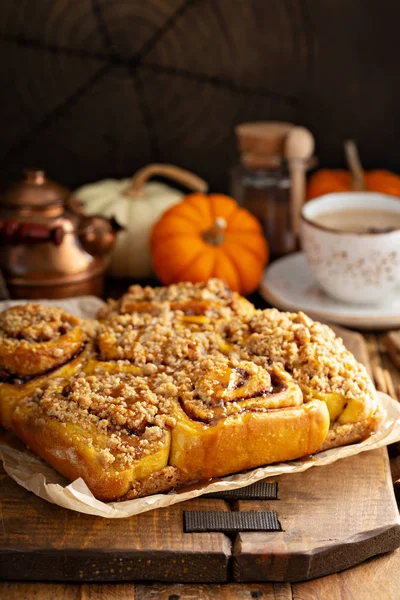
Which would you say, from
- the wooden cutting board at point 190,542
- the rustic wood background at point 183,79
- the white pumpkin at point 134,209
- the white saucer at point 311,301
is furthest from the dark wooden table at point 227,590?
the rustic wood background at point 183,79

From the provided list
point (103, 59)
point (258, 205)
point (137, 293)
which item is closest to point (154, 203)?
point (258, 205)

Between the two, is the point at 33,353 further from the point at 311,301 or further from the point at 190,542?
the point at 311,301

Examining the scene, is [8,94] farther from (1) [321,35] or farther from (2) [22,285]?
(1) [321,35]

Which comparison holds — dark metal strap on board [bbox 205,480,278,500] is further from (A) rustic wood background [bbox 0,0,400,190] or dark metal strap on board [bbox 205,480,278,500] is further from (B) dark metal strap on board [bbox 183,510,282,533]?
(A) rustic wood background [bbox 0,0,400,190]

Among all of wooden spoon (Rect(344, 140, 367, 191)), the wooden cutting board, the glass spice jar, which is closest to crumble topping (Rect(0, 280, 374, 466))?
the wooden cutting board

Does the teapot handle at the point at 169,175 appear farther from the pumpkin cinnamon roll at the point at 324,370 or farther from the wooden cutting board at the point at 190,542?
the wooden cutting board at the point at 190,542

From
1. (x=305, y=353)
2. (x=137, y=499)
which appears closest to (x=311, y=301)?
(x=305, y=353)
